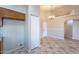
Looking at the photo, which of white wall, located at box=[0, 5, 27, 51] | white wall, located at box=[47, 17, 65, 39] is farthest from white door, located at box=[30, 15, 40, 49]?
white wall, located at box=[47, 17, 65, 39]

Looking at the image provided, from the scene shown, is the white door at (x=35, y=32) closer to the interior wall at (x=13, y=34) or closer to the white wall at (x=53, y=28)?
the interior wall at (x=13, y=34)

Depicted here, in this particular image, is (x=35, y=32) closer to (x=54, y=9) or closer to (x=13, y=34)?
(x=13, y=34)

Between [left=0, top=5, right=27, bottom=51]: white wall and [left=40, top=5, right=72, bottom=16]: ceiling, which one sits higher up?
[left=40, top=5, right=72, bottom=16]: ceiling

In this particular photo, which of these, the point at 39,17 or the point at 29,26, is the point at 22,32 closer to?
the point at 29,26

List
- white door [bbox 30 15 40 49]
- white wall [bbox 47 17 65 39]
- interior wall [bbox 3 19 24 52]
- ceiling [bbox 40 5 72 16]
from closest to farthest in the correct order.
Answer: ceiling [bbox 40 5 72 16]
interior wall [bbox 3 19 24 52]
white door [bbox 30 15 40 49]
white wall [bbox 47 17 65 39]

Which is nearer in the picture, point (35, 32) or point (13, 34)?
point (13, 34)

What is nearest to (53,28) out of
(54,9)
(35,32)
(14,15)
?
(54,9)

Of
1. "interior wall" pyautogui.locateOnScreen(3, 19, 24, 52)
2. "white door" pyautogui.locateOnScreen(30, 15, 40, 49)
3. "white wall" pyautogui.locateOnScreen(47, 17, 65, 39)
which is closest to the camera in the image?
"interior wall" pyautogui.locateOnScreen(3, 19, 24, 52)

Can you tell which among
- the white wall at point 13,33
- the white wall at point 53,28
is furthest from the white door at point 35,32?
the white wall at point 53,28

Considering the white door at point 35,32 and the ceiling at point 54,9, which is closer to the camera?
the ceiling at point 54,9

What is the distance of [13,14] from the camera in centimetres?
258

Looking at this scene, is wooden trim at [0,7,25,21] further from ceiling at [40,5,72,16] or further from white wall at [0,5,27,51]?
ceiling at [40,5,72,16]

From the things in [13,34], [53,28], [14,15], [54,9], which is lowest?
[13,34]
